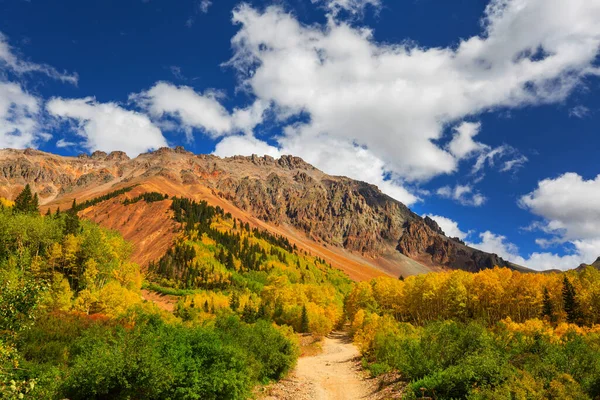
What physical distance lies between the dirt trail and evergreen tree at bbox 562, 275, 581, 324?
4107 cm

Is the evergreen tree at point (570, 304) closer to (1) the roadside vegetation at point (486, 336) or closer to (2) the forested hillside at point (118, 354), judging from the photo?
Result: (1) the roadside vegetation at point (486, 336)

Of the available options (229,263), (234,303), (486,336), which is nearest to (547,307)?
(486,336)

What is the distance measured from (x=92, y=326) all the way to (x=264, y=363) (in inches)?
693

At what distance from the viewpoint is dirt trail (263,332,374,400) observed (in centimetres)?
3553

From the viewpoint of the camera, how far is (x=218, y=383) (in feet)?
85.7

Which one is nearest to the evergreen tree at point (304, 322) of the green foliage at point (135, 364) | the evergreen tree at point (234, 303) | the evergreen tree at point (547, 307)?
the evergreen tree at point (234, 303)

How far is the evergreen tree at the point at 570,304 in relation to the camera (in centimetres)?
6347

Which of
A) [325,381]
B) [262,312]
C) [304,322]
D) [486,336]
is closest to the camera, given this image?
[486,336]

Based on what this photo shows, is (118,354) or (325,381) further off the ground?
(118,354)

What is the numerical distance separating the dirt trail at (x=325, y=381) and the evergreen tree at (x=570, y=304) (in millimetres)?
41070

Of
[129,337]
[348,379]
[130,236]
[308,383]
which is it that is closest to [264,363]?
[308,383]

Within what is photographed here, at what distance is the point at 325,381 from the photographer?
4225 centimetres

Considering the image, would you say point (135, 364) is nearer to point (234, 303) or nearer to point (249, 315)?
point (249, 315)

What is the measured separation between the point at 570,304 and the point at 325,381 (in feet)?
169
